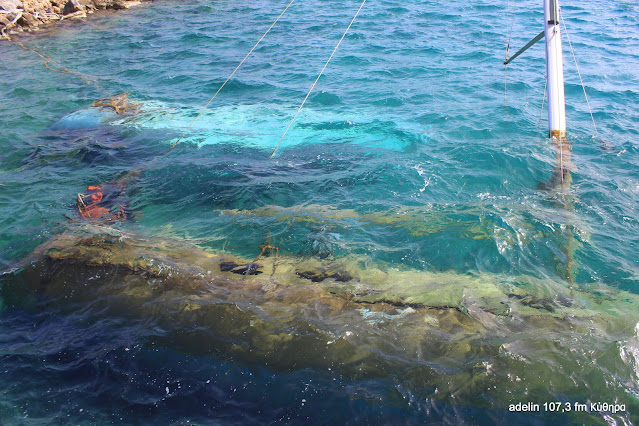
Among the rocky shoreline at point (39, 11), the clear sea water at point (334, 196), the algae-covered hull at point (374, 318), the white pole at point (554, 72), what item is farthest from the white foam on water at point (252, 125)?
the rocky shoreline at point (39, 11)

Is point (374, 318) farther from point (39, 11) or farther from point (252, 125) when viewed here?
point (39, 11)

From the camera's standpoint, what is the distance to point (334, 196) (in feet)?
24.3

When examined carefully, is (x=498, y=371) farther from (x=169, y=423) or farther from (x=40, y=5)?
(x=40, y=5)

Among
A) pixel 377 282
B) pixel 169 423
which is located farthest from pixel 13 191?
pixel 377 282

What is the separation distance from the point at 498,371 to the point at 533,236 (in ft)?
9.44

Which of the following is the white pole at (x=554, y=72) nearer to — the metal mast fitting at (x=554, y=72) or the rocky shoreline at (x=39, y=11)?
the metal mast fitting at (x=554, y=72)

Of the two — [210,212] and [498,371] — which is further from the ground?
[498,371]

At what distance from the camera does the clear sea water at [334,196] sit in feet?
12.2

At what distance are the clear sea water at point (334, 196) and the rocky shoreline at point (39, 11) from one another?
5.29 ft

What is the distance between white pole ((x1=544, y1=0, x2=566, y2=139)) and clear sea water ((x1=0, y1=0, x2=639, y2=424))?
1.11 metres

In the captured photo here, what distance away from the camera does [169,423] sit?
3.53m

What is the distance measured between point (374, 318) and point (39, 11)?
2281 cm

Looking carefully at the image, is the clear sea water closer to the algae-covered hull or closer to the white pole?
the algae-covered hull

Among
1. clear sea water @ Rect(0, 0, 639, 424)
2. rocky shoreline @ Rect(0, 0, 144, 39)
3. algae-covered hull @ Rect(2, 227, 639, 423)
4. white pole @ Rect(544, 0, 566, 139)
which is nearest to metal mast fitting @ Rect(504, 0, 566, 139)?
white pole @ Rect(544, 0, 566, 139)
